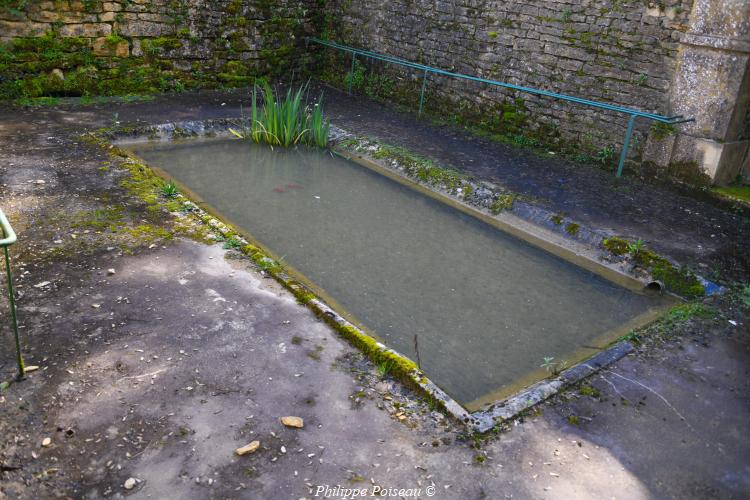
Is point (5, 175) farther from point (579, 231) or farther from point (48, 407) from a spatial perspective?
point (579, 231)

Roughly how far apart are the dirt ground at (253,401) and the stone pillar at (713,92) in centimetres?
167

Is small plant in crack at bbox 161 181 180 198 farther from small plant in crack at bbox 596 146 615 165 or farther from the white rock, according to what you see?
small plant in crack at bbox 596 146 615 165

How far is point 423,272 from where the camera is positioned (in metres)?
4.66

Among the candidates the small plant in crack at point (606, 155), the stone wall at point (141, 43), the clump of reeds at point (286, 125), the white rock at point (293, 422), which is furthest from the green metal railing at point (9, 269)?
the small plant in crack at point (606, 155)

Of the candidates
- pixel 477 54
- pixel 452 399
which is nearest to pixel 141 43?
pixel 477 54

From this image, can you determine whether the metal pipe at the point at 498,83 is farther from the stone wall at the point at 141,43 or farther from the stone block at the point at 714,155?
the stone wall at the point at 141,43

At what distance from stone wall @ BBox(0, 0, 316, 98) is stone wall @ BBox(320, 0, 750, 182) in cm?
154

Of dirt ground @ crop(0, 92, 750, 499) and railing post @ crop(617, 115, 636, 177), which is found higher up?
railing post @ crop(617, 115, 636, 177)

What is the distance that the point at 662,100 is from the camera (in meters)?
6.14

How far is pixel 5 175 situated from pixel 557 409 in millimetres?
4617

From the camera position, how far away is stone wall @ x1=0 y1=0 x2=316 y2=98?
717 centimetres

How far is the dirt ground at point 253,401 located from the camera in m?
2.60

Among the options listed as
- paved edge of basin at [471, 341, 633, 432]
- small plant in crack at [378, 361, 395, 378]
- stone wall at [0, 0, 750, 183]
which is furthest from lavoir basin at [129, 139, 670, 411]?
stone wall at [0, 0, 750, 183]

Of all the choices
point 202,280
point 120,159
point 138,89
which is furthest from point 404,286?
point 138,89
